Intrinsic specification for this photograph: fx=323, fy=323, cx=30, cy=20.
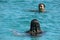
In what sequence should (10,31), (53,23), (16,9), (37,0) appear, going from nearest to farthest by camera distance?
(10,31)
(53,23)
(16,9)
(37,0)

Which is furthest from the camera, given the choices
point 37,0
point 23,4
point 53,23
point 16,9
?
point 37,0

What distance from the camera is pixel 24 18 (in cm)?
2142

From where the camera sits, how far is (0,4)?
2659 centimetres

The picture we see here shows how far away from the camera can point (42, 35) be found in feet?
57.0

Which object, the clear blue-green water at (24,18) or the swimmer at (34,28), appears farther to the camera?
the clear blue-green water at (24,18)

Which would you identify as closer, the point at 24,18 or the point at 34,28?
the point at 34,28

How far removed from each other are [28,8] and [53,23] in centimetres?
500

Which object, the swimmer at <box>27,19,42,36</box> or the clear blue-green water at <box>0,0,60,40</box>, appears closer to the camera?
the swimmer at <box>27,19,42,36</box>

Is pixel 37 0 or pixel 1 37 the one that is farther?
pixel 37 0

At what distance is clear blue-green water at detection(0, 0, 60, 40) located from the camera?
17.7m

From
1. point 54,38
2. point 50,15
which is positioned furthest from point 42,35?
point 50,15

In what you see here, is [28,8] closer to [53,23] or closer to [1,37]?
Answer: [53,23]

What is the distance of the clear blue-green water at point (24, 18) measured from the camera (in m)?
17.7

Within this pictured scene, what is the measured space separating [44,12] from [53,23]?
3.39 meters
